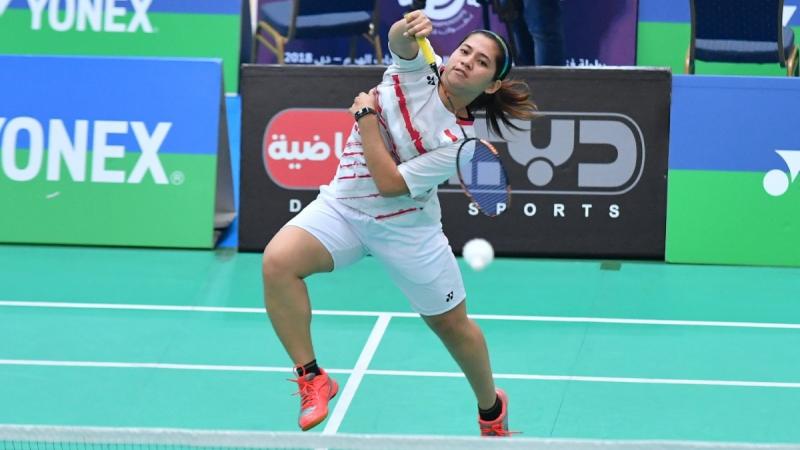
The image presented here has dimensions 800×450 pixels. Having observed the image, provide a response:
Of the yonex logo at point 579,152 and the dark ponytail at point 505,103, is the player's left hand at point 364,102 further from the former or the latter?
the yonex logo at point 579,152

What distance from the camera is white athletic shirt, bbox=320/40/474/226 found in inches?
184

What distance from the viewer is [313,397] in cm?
484

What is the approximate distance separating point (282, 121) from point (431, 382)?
9.27 feet

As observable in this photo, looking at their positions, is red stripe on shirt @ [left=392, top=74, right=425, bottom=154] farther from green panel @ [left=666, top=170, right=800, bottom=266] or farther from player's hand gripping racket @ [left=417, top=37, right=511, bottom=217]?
green panel @ [left=666, top=170, right=800, bottom=266]

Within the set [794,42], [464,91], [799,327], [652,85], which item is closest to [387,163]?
[464,91]

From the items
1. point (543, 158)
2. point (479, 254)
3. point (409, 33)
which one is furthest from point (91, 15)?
point (479, 254)

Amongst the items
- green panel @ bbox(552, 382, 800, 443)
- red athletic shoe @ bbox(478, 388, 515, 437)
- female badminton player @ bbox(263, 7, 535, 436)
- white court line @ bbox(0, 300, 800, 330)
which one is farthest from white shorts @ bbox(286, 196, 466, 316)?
white court line @ bbox(0, 300, 800, 330)

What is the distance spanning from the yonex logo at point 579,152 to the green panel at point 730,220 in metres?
0.33

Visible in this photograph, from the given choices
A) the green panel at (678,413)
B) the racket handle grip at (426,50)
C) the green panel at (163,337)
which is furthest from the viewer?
the green panel at (163,337)

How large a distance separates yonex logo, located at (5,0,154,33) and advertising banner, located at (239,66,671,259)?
3.64 m

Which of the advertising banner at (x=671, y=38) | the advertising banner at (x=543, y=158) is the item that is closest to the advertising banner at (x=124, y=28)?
the advertising banner at (x=543, y=158)

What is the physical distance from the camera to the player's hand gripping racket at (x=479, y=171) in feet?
15.1

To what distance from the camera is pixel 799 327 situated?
23.8 ft

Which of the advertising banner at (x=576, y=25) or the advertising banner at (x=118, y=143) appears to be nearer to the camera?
the advertising banner at (x=118, y=143)
